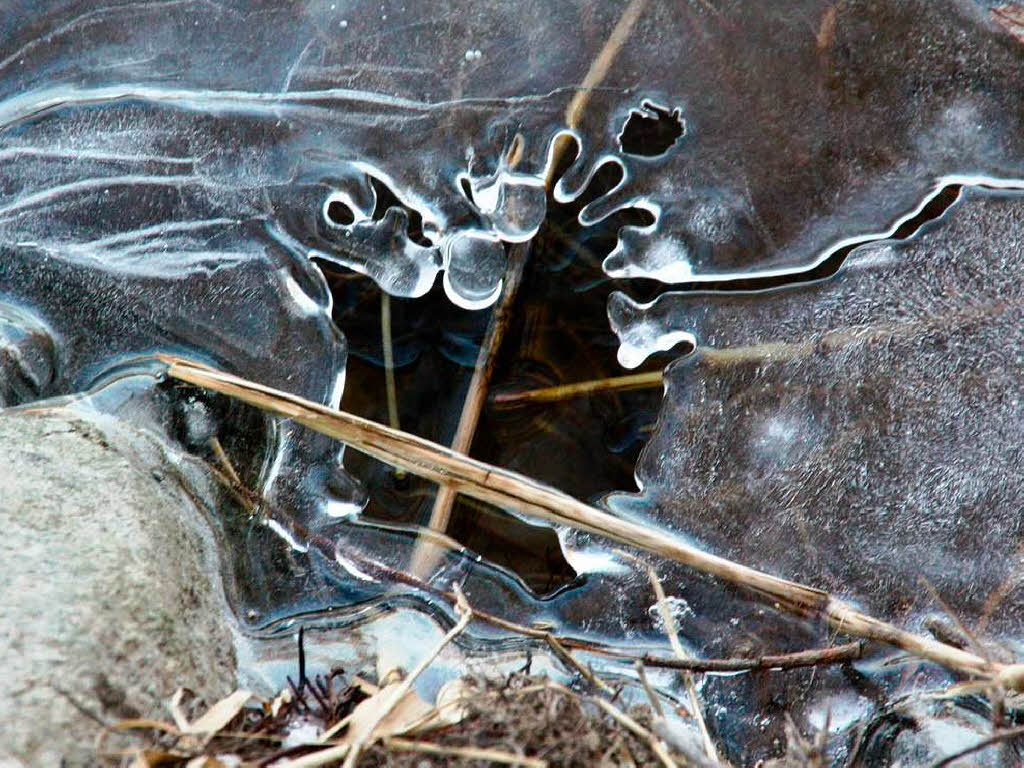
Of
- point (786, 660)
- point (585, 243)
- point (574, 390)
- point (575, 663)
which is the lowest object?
point (786, 660)

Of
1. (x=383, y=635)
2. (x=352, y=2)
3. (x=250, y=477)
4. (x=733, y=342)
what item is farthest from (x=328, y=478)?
(x=352, y=2)

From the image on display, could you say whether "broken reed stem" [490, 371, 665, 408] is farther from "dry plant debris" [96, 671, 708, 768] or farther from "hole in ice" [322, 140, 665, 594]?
"dry plant debris" [96, 671, 708, 768]

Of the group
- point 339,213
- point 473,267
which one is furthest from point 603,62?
point 339,213

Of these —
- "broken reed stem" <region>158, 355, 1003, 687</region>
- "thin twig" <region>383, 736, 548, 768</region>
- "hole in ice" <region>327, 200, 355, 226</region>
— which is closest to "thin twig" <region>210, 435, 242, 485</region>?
"broken reed stem" <region>158, 355, 1003, 687</region>

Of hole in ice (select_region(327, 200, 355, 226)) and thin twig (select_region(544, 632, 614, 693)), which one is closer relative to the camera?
thin twig (select_region(544, 632, 614, 693))

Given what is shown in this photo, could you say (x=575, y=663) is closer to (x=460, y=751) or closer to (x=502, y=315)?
(x=460, y=751)

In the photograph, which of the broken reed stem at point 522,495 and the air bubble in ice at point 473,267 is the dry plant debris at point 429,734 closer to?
the broken reed stem at point 522,495

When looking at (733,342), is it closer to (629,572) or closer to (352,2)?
(629,572)
